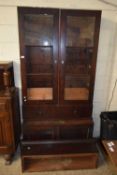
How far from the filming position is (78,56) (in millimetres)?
2184

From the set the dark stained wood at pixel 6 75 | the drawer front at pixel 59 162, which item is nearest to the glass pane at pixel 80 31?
the dark stained wood at pixel 6 75

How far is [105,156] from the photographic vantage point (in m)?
2.35

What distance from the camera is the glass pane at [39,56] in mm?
1976

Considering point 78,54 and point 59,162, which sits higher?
point 78,54

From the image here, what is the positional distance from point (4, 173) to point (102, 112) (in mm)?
1587

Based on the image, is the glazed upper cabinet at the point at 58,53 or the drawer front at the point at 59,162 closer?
the glazed upper cabinet at the point at 58,53

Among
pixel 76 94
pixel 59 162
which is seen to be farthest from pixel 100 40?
pixel 59 162

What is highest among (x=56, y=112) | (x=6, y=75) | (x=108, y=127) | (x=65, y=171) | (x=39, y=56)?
(x=39, y=56)

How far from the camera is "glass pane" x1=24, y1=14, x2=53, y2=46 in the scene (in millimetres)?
1956

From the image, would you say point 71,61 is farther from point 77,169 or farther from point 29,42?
point 77,169

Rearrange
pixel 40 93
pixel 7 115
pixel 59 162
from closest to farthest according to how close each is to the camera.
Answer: pixel 7 115 → pixel 59 162 → pixel 40 93

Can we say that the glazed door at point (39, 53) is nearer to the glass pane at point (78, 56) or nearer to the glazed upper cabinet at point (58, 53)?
the glazed upper cabinet at point (58, 53)

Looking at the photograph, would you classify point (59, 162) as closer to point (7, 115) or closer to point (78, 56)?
A: point (7, 115)

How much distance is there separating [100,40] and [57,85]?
89 centimetres
